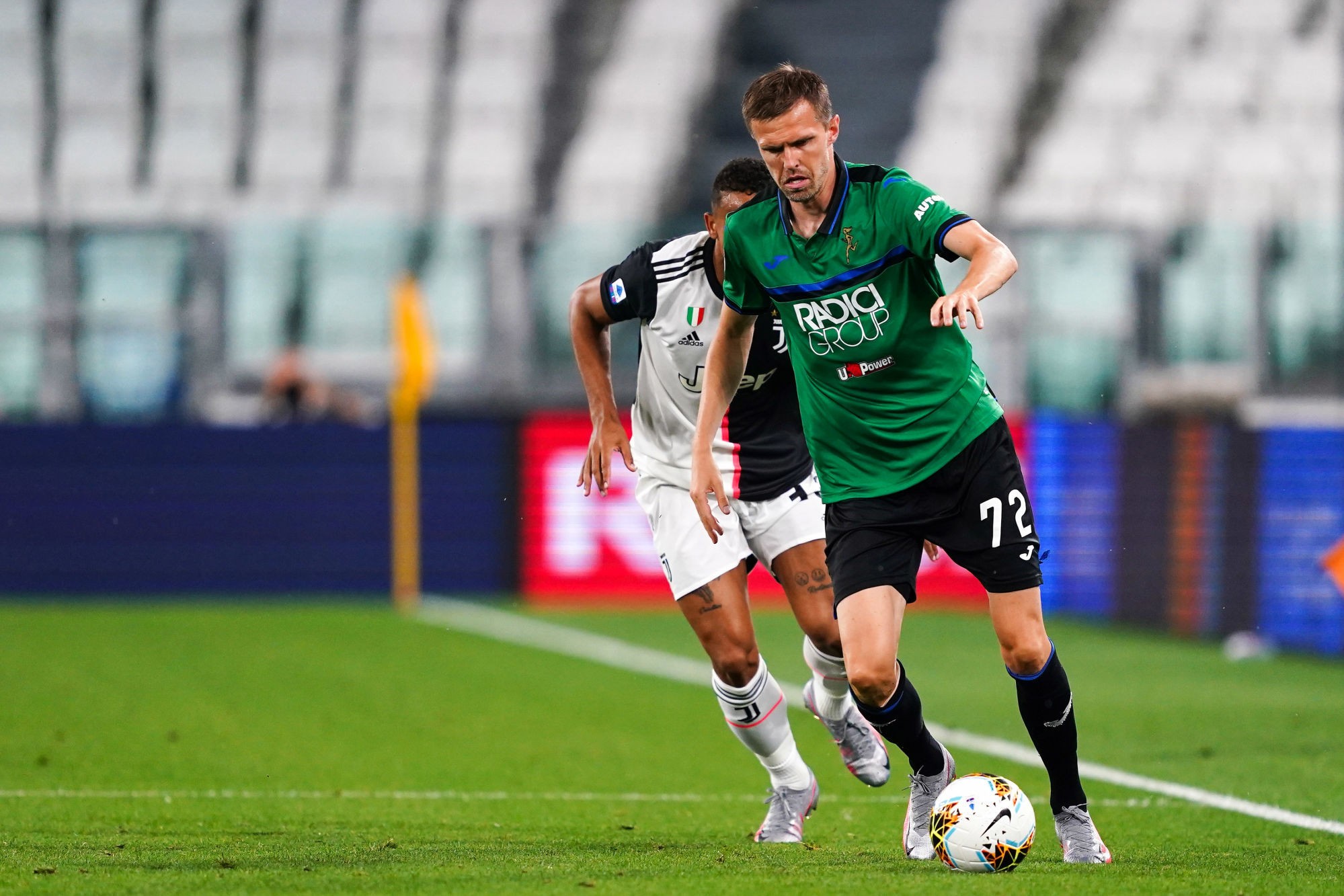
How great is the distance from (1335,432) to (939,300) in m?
8.97

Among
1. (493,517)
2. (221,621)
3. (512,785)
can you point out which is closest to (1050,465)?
(493,517)

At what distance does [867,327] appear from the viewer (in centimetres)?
533

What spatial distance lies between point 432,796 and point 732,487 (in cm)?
162

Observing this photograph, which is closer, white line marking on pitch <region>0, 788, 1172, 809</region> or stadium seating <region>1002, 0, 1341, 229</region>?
white line marking on pitch <region>0, 788, 1172, 809</region>

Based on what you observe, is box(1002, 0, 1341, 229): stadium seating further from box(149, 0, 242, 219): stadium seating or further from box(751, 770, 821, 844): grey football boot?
box(751, 770, 821, 844): grey football boot

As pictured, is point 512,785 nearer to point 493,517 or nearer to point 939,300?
point 939,300

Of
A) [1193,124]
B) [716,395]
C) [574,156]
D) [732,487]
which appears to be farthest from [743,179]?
[1193,124]

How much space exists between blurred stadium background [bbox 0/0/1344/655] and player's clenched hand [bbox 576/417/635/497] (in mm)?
11479

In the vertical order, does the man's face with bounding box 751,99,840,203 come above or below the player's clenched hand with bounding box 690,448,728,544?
above

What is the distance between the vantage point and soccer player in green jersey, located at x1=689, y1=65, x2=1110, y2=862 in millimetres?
5266

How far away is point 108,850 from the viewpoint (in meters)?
5.62

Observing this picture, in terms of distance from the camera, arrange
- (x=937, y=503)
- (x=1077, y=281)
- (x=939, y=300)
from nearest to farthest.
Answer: (x=939, y=300)
(x=937, y=503)
(x=1077, y=281)

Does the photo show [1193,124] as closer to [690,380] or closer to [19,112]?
[19,112]

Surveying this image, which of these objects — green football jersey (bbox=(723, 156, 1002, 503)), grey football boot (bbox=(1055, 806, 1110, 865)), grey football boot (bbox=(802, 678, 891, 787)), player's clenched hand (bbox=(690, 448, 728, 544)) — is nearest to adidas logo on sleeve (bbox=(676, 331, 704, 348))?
player's clenched hand (bbox=(690, 448, 728, 544))
